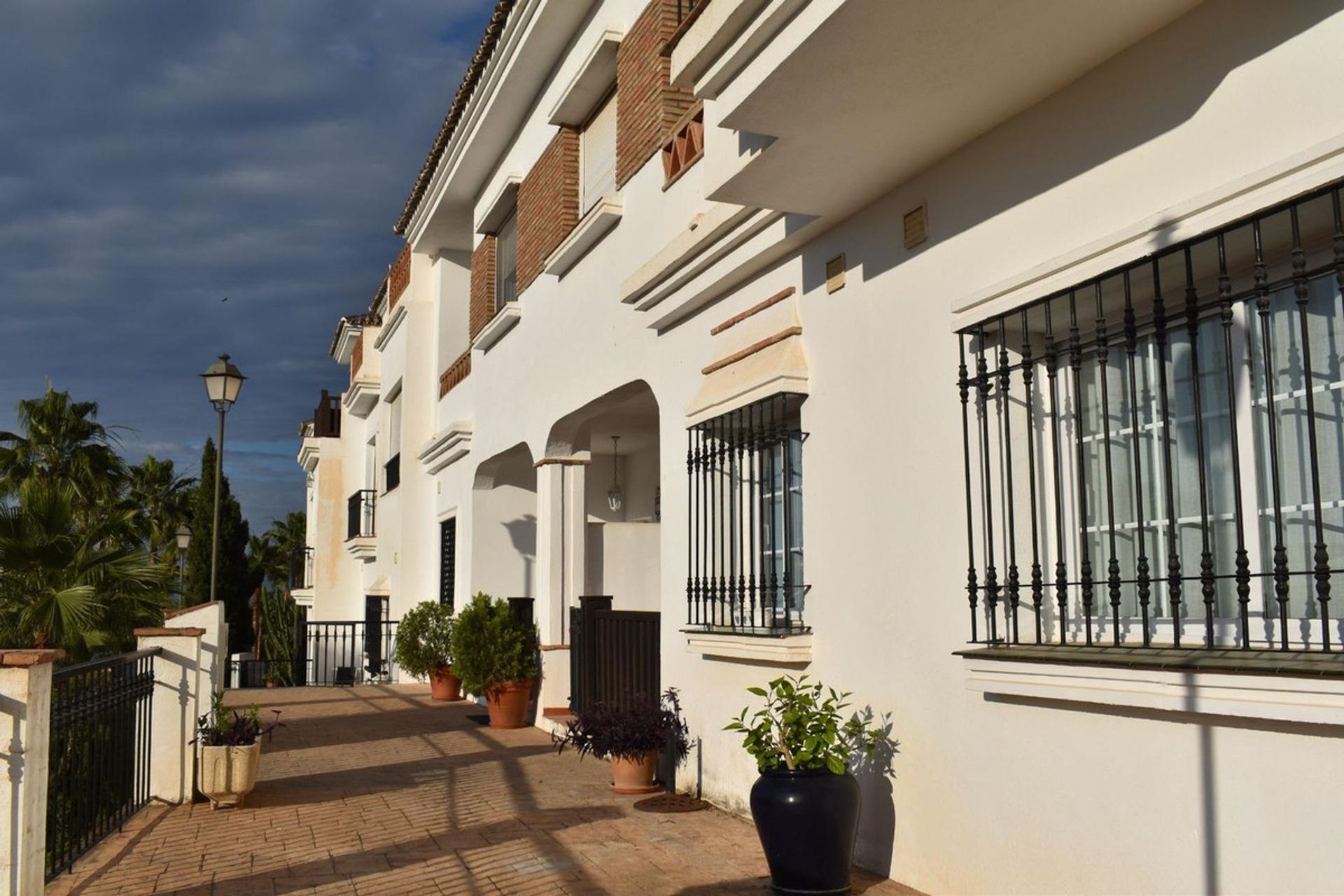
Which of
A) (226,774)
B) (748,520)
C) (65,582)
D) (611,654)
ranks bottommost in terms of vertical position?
(226,774)

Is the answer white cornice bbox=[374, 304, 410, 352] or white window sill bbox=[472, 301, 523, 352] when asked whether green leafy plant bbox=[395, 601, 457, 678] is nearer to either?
white window sill bbox=[472, 301, 523, 352]

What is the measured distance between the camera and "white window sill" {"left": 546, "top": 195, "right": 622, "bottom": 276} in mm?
10633

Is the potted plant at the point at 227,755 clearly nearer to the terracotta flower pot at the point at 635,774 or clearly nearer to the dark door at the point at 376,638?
the terracotta flower pot at the point at 635,774

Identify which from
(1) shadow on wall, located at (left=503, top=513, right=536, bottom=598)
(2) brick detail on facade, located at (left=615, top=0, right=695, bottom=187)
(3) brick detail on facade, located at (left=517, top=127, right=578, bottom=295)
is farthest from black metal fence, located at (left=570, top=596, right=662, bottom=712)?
(1) shadow on wall, located at (left=503, top=513, right=536, bottom=598)

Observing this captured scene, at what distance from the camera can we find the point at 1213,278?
16.0ft

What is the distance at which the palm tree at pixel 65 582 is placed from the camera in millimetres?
10492

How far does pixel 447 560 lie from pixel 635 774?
10491 mm

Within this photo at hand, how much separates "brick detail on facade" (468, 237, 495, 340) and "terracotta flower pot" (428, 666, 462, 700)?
469cm

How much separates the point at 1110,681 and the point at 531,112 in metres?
10.9

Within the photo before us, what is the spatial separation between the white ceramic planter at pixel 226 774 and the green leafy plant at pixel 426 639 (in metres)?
7.86

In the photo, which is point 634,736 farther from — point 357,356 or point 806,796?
point 357,356

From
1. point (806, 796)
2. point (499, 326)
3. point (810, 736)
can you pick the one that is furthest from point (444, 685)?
point (806, 796)

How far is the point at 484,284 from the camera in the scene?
16.1 meters

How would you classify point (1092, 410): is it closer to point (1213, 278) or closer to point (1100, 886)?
point (1213, 278)
